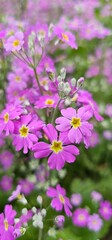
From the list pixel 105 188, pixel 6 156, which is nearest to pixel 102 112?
pixel 105 188

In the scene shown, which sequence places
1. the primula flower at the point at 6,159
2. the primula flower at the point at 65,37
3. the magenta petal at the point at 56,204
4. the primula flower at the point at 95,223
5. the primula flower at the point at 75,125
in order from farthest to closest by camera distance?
the primula flower at the point at 6,159 < the primula flower at the point at 95,223 < the primula flower at the point at 65,37 < the magenta petal at the point at 56,204 < the primula flower at the point at 75,125

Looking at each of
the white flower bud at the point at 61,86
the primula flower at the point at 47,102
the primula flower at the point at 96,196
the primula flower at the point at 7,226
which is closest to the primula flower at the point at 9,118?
the primula flower at the point at 47,102

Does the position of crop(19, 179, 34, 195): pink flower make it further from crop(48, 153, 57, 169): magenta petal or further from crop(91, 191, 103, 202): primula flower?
crop(48, 153, 57, 169): magenta petal

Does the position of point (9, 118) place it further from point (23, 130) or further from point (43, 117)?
point (43, 117)

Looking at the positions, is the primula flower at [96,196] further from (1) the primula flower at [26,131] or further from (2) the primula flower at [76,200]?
(1) the primula flower at [26,131]

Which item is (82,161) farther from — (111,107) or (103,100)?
(103,100)

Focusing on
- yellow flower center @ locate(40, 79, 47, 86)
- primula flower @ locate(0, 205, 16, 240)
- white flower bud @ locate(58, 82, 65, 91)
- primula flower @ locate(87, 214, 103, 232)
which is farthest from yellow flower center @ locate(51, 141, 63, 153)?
primula flower @ locate(87, 214, 103, 232)

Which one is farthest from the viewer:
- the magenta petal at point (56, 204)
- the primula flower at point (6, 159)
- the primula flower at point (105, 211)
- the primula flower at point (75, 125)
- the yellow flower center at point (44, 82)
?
the primula flower at point (6, 159)

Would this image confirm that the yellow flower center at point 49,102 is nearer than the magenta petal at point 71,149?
No
